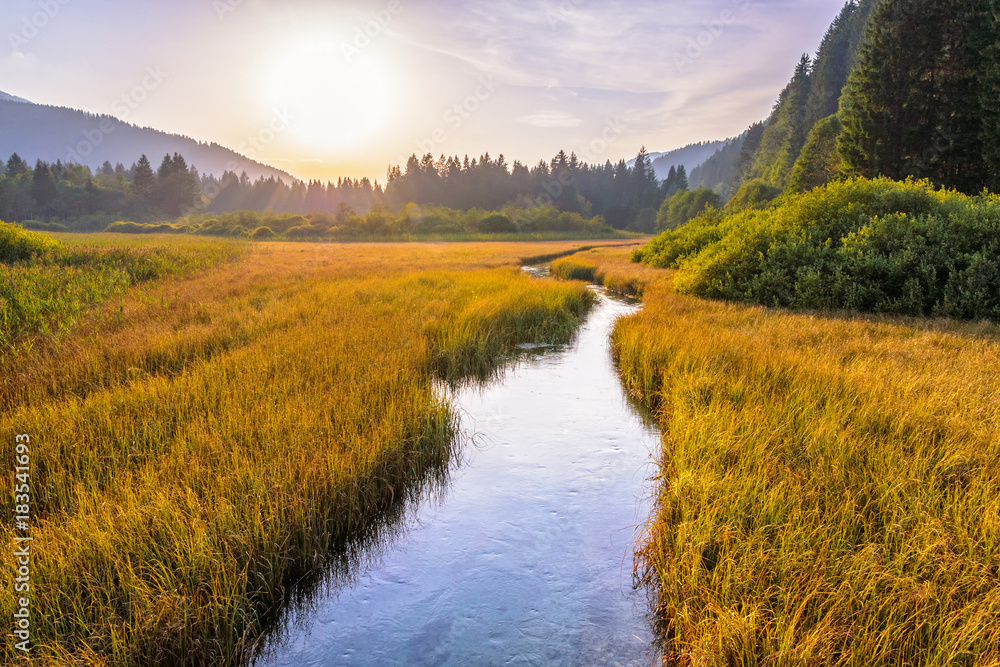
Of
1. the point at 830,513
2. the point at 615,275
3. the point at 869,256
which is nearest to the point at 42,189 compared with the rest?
the point at 615,275

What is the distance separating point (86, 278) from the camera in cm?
1416

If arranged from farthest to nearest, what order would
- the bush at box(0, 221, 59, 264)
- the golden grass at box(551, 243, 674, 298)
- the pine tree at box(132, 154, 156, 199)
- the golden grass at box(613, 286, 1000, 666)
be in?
the pine tree at box(132, 154, 156, 199), the golden grass at box(551, 243, 674, 298), the bush at box(0, 221, 59, 264), the golden grass at box(613, 286, 1000, 666)

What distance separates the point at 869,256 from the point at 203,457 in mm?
15908

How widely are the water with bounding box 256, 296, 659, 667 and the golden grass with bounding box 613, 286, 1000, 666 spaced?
0.45 m

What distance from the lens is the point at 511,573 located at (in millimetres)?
4363

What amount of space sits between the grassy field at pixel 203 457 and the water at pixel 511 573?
1.64 ft

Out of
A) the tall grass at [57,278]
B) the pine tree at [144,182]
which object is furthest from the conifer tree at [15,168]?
the tall grass at [57,278]

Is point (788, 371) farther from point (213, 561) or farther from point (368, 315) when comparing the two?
point (368, 315)

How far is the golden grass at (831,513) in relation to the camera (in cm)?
299

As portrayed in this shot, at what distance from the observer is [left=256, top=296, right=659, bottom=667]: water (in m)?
3.58

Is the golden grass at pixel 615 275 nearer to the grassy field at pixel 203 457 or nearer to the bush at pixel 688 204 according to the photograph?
the grassy field at pixel 203 457

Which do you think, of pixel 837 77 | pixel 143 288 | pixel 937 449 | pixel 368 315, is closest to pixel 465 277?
pixel 368 315

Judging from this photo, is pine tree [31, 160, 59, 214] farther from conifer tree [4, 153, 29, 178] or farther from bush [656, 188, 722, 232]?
bush [656, 188, 722, 232]

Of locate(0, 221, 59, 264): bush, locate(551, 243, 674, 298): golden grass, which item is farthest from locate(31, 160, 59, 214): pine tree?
locate(551, 243, 674, 298): golden grass
